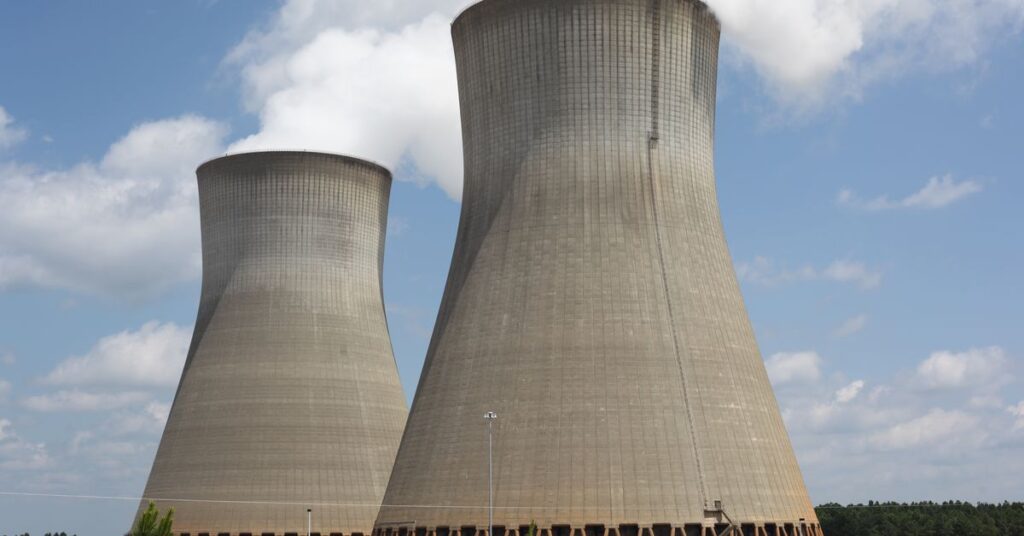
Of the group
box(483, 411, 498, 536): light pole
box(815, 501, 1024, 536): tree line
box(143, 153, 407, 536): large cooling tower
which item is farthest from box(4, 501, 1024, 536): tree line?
box(483, 411, 498, 536): light pole

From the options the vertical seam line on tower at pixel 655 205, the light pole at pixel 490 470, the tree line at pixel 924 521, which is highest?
the tree line at pixel 924 521

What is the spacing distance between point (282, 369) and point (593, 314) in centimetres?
1653

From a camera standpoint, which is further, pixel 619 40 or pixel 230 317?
pixel 230 317

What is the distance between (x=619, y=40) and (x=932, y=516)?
63040mm

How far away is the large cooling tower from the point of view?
40.2 m

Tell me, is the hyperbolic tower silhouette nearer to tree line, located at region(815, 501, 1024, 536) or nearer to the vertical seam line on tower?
the vertical seam line on tower

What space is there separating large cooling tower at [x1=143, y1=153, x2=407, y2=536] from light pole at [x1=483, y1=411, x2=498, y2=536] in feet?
48.3

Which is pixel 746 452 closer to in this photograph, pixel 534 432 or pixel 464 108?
pixel 534 432

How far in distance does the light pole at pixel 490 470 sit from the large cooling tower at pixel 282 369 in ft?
48.3

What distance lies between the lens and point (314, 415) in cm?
4109

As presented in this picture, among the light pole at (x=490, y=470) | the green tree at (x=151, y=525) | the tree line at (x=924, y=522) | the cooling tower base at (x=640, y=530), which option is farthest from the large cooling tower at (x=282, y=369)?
the tree line at (x=924, y=522)

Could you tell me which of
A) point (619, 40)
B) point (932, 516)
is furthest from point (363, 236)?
point (932, 516)

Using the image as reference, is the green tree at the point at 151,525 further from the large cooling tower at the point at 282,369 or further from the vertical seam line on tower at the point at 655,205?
the large cooling tower at the point at 282,369

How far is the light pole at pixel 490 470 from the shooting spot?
26234 millimetres
